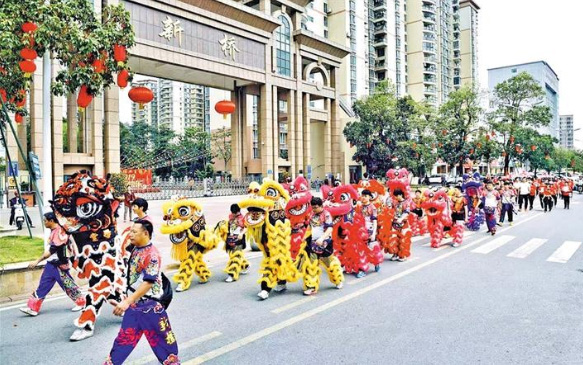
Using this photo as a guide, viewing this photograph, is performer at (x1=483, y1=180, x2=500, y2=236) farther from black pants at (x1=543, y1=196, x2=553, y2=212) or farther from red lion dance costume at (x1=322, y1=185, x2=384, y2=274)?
black pants at (x1=543, y1=196, x2=553, y2=212)

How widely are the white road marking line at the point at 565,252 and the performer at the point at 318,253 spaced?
5.29 metres

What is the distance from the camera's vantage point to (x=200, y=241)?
6633 mm

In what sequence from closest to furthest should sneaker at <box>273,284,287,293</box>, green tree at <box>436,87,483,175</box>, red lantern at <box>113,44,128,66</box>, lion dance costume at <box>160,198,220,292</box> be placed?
1. sneaker at <box>273,284,287,293</box>
2. lion dance costume at <box>160,198,220,292</box>
3. red lantern at <box>113,44,128,66</box>
4. green tree at <box>436,87,483,175</box>

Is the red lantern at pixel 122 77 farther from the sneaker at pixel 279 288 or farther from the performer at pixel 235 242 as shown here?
the sneaker at pixel 279 288

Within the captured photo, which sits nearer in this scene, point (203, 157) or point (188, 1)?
point (188, 1)

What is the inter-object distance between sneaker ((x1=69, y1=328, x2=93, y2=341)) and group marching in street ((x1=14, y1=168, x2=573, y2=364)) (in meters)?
0.01

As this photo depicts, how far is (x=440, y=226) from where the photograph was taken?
1008 centimetres

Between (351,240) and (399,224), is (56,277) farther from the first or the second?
(399,224)

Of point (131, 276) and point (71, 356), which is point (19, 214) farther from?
point (131, 276)

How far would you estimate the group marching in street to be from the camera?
3.43 metres

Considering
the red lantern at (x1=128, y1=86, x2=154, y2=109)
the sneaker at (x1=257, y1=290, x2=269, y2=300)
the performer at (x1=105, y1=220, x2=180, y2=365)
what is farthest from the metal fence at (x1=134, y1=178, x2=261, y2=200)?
the performer at (x1=105, y1=220, x2=180, y2=365)

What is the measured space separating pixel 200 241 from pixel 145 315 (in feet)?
10.8

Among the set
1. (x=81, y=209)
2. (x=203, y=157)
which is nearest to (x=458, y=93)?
(x=81, y=209)

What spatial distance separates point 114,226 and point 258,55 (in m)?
29.4
